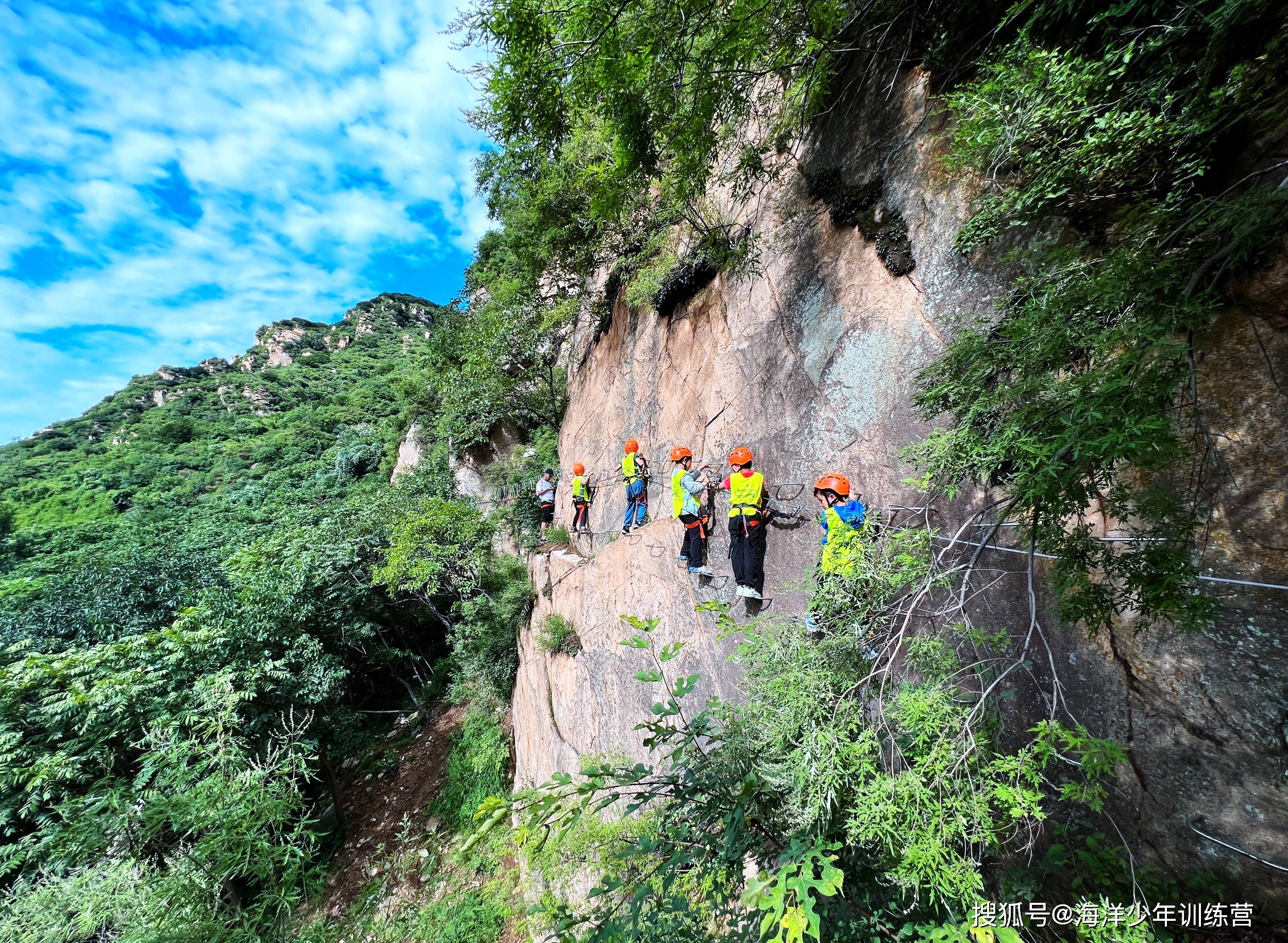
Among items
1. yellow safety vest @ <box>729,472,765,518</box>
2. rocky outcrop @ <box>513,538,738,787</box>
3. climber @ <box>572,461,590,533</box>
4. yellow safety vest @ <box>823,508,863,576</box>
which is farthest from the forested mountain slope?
yellow safety vest @ <box>823,508,863,576</box>

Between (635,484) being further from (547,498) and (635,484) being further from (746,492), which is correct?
(547,498)

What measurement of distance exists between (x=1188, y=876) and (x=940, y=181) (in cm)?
468

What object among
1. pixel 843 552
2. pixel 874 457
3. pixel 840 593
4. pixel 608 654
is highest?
pixel 874 457

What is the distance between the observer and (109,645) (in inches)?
376

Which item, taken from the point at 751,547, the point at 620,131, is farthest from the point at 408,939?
the point at 620,131

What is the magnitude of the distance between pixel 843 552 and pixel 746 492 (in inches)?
79.5

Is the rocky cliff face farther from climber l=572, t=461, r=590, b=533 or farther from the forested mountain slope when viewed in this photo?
the forested mountain slope

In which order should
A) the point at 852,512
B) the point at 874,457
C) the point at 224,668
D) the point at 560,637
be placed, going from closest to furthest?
the point at 852,512 → the point at 874,457 → the point at 560,637 → the point at 224,668

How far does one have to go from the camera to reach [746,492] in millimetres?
4824

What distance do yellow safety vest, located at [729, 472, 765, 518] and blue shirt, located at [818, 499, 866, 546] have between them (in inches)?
37.1

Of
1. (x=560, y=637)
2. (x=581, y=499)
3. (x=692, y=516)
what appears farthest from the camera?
(x=581, y=499)

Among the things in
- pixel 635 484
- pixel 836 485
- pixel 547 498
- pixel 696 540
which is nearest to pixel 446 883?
A: pixel 547 498

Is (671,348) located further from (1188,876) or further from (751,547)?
(1188,876)

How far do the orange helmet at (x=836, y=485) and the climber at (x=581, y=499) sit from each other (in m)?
5.85
